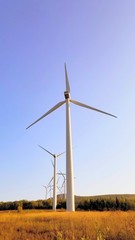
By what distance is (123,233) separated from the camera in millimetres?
9914

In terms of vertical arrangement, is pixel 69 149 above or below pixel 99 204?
above

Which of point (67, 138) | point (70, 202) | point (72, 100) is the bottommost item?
point (70, 202)

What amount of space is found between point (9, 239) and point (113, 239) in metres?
4.00

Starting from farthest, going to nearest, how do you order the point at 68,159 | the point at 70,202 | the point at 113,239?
1. the point at 68,159
2. the point at 70,202
3. the point at 113,239

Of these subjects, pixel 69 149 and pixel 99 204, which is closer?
pixel 69 149

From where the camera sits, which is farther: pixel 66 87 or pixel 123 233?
pixel 66 87

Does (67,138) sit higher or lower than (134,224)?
higher

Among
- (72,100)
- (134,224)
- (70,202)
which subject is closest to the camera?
(134,224)

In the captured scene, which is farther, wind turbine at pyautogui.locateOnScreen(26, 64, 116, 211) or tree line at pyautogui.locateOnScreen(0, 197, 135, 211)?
tree line at pyautogui.locateOnScreen(0, 197, 135, 211)

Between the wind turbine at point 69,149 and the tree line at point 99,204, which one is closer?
the wind turbine at point 69,149

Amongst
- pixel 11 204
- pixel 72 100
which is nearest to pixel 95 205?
pixel 72 100

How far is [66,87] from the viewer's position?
4519 centimetres

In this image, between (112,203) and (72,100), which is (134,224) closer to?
(72,100)

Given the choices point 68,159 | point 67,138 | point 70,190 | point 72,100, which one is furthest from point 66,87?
point 70,190
